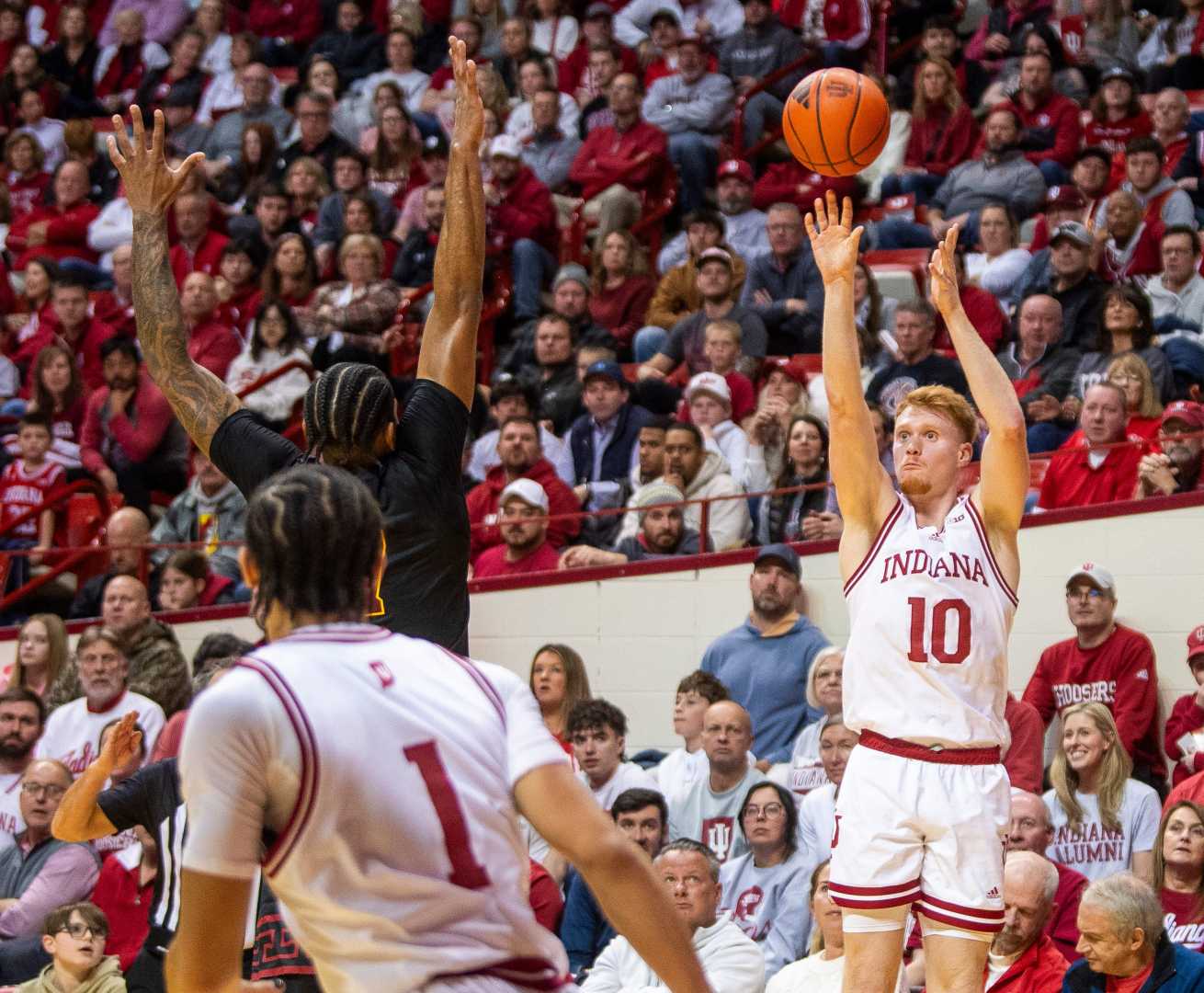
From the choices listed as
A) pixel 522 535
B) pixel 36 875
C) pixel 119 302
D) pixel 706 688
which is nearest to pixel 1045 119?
pixel 522 535

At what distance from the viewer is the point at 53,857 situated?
30.8 feet

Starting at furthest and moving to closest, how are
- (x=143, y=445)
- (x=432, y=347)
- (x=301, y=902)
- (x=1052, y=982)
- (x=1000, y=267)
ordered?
(x=143, y=445)
(x=1000, y=267)
(x=1052, y=982)
(x=432, y=347)
(x=301, y=902)

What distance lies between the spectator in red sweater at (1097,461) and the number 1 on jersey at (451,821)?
7506mm

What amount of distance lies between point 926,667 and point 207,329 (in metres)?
9.95

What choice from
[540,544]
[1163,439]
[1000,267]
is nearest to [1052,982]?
[1163,439]

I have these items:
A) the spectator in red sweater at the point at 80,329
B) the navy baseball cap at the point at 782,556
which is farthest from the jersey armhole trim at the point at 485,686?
the spectator in red sweater at the point at 80,329

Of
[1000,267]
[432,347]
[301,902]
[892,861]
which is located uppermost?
[1000,267]

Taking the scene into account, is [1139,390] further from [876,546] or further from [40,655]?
[40,655]

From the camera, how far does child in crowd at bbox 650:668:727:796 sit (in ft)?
30.1

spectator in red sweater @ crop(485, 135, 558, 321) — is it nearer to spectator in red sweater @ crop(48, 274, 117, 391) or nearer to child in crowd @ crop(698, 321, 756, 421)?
child in crowd @ crop(698, 321, 756, 421)

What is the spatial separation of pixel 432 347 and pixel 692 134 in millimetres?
10919

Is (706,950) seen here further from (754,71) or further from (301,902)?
(754,71)

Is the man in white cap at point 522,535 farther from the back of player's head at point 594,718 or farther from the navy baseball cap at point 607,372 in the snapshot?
the back of player's head at point 594,718

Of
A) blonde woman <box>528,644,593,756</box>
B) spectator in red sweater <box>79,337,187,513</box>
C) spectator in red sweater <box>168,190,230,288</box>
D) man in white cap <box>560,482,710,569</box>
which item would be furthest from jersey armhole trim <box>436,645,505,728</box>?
spectator in red sweater <box>168,190,230,288</box>
